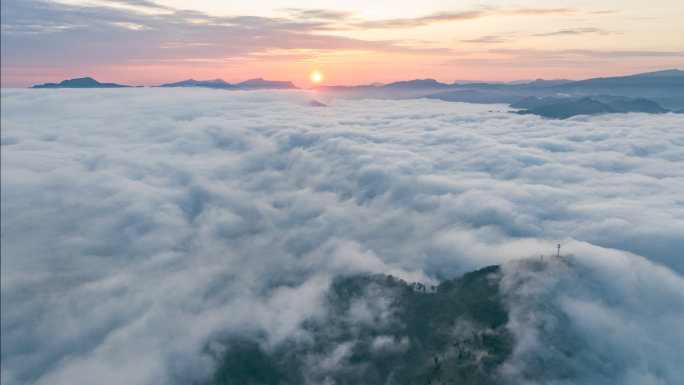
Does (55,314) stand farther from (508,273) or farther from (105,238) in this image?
(508,273)

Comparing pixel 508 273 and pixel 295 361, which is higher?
pixel 508 273

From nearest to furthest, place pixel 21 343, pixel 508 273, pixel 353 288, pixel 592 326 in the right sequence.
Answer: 1. pixel 21 343
2. pixel 592 326
3. pixel 508 273
4. pixel 353 288

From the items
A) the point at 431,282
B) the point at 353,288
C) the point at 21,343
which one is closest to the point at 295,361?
the point at 353,288

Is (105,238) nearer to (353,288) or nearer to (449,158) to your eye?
(353,288)

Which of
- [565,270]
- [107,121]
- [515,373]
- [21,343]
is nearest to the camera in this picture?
[21,343]

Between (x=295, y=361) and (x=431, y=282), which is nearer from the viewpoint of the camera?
(x=295, y=361)

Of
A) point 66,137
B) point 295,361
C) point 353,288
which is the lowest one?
point 295,361
